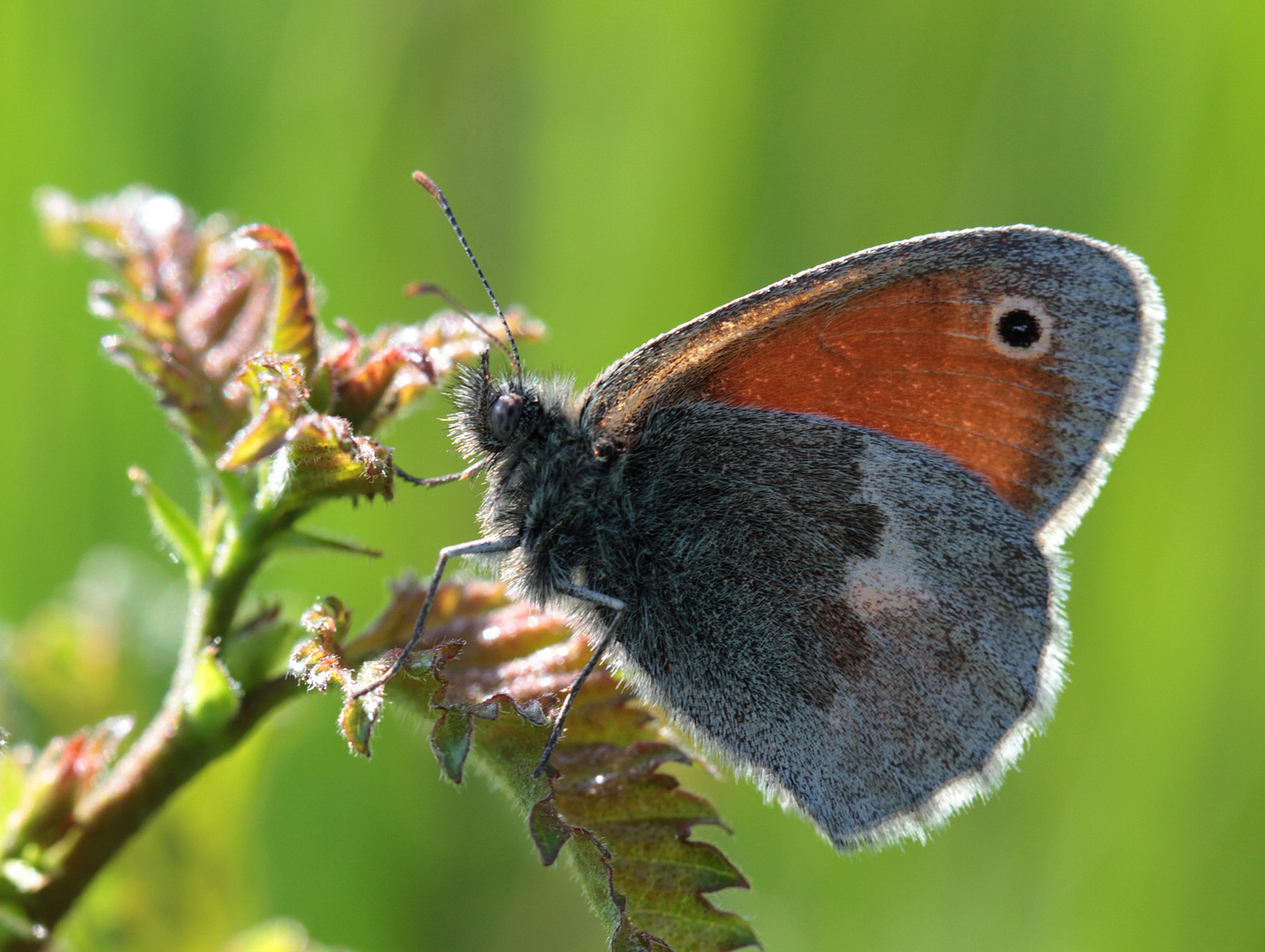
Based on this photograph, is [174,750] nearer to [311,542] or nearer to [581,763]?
[311,542]

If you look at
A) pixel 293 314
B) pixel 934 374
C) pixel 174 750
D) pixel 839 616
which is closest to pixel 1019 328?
pixel 934 374

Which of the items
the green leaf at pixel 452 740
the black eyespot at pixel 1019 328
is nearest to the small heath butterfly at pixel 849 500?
the black eyespot at pixel 1019 328

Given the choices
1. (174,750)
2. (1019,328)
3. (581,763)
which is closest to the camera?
(174,750)

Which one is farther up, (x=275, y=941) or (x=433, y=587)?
(x=433, y=587)

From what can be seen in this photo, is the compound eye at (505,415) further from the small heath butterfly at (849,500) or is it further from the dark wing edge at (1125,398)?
the dark wing edge at (1125,398)

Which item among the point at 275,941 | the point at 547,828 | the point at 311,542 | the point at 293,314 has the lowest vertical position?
the point at 275,941

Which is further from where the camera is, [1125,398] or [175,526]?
[1125,398]

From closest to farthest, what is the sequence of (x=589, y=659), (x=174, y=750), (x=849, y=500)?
1. (x=174, y=750)
2. (x=589, y=659)
3. (x=849, y=500)

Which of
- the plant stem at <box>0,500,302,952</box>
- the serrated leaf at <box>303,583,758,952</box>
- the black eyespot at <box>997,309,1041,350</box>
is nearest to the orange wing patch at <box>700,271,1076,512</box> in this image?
the black eyespot at <box>997,309,1041,350</box>
